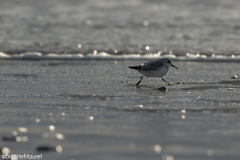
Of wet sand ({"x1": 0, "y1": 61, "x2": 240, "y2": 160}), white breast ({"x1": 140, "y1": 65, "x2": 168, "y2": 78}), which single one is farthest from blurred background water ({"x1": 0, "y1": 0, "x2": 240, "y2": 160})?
white breast ({"x1": 140, "y1": 65, "x2": 168, "y2": 78})

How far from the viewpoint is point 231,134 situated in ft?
16.4

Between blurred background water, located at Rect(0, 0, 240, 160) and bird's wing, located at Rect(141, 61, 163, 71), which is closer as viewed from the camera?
blurred background water, located at Rect(0, 0, 240, 160)

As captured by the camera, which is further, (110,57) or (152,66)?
(110,57)

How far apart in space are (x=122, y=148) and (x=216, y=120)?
4.51ft

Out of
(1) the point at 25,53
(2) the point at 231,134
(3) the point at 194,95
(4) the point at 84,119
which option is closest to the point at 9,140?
(4) the point at 84,119

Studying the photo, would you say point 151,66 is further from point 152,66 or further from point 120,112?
point 120,112

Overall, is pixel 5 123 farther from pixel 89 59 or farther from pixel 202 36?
pixel 202 36

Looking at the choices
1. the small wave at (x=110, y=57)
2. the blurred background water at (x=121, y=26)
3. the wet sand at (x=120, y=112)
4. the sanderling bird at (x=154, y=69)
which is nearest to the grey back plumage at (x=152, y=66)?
the sanderling bird at (x=154, y=69)

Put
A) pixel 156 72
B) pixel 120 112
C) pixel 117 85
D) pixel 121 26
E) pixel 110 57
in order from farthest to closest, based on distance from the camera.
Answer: pixel 121 26 → pixel 110 57 → pixel 156 72 → pixel 117 85 → pixel 120 112

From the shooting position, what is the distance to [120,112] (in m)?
5.97

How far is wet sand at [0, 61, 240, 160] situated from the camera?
4.58m

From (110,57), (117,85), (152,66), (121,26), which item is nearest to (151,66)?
(152,66)

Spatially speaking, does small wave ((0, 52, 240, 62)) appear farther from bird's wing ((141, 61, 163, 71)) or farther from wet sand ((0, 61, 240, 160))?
bird's wing ((141, 61, 163, 71))

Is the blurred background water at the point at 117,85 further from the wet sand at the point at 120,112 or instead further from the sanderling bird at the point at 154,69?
the sanderling bird at the point at 154,69
